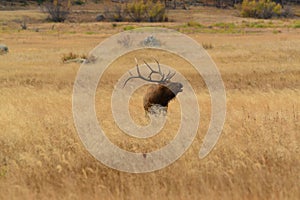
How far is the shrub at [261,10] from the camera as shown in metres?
88.6

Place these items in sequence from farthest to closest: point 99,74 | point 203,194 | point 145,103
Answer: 1. point 99,74
2. point 145,103
3. point 203,194

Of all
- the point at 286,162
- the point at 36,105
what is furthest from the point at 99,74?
the point at 286,162

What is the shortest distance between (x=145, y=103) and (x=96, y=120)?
1.77 meters

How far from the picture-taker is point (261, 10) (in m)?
89.8

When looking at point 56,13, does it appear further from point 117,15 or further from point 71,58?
point 71,58

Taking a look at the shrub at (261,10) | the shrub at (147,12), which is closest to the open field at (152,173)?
the shrub at (147,12)

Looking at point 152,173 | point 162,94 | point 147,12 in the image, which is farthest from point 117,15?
point 152,173

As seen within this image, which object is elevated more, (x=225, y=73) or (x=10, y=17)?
(x=225, y=73)

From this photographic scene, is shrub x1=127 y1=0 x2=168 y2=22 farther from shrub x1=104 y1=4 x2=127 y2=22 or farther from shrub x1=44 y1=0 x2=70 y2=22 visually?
shrub x1=44 y1=0 x2=70 y2=22

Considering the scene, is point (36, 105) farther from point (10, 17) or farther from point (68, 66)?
point (10, 17)

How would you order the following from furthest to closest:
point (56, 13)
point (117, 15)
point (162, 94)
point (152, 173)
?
point (117, 15) < point (56, 13) < point (162, 94) < point (152, 173)

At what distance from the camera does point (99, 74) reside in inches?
764

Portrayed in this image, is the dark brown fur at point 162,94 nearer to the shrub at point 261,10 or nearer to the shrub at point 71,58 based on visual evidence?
the shrub at point 71,58

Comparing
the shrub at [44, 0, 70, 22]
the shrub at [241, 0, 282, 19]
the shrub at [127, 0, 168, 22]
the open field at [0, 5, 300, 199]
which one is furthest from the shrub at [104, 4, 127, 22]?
the open field at [0, 5, 300, 199]
